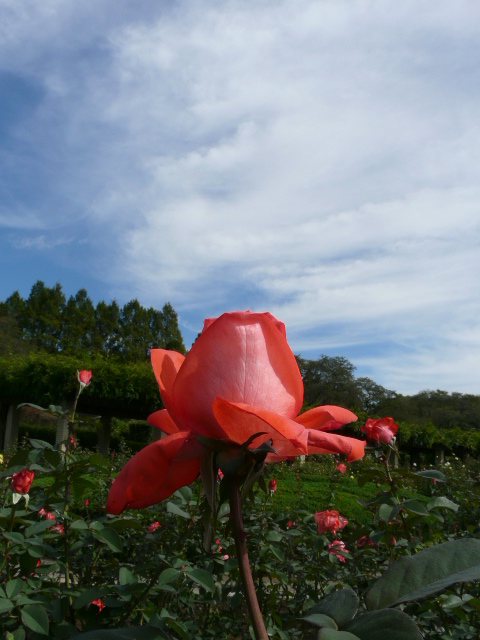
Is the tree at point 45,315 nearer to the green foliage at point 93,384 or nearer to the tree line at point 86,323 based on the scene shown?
the tree line at point 86,323

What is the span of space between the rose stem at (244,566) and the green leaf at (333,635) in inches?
1.4

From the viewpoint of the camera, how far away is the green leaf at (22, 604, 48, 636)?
3.30ft

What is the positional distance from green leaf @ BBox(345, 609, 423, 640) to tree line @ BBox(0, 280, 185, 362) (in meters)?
40.5

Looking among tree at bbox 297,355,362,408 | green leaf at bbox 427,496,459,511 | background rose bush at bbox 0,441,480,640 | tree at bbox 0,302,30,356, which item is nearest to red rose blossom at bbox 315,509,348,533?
background rose bush at bbox 0,441,480,640

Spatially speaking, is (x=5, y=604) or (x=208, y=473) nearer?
(x=208, y=473)

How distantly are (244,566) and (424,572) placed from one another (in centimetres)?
14

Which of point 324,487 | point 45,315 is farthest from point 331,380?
point 324,487

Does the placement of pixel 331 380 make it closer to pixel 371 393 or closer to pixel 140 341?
pixel 371 393

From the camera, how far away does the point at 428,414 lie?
122 ft

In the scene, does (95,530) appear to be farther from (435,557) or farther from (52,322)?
(52,322)

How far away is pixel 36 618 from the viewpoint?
103cm

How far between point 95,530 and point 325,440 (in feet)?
3.24

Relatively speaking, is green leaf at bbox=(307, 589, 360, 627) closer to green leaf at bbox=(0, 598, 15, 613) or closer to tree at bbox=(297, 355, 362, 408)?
green leaf at bbox=(0, 598, 15, 613)

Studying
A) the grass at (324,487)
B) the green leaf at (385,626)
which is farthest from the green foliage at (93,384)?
the green leaf at (385,626)
